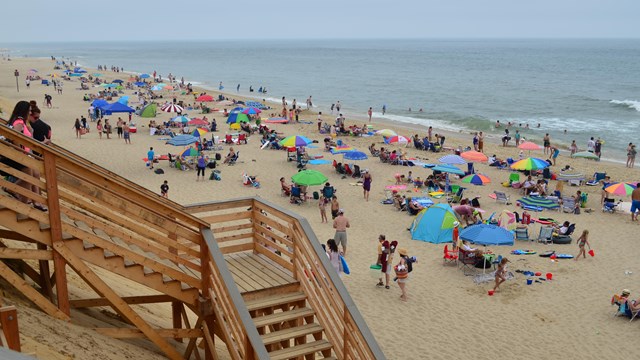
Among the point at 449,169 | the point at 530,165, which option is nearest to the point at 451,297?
the point at 449,169

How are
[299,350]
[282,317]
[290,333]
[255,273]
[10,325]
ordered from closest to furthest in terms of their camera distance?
[10,325] → [299,350] → [290,333] → [282,317] → [255,273]

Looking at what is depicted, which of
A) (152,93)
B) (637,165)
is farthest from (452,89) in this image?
(637,165)

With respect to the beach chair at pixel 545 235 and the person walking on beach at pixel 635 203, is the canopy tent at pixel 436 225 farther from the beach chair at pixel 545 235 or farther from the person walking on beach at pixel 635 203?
the person walking on beach at pixel 635 203

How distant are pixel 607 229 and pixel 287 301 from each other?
1516 centimetres

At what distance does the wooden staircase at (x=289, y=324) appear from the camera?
5801 millimetres

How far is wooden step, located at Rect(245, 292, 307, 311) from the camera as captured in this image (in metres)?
6.15

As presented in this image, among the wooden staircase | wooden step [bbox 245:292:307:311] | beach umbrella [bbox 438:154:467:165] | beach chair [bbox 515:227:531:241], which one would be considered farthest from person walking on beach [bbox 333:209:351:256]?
beach umbrella [bbox 438:154:467:165]

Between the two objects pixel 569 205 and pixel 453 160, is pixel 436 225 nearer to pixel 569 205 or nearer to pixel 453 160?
pixel 569 205

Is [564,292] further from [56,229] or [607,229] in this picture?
[56,229]

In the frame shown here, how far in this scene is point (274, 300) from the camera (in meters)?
6.32

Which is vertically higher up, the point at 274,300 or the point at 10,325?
the point at 10,325

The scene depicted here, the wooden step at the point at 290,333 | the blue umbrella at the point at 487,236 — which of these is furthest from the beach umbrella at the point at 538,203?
the wooden step at the point at 290,333

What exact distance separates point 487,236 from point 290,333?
30.1 feet

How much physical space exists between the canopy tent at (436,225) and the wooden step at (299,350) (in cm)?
1003
